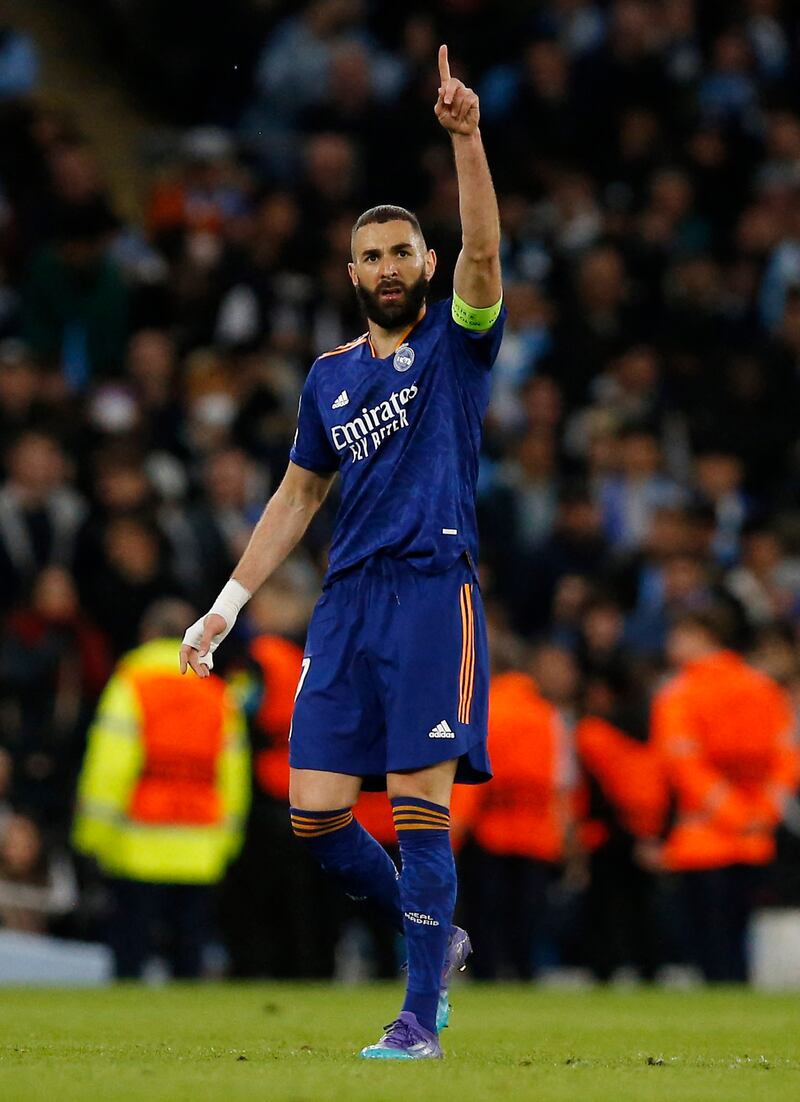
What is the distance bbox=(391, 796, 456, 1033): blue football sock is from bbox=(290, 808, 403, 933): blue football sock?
1.14 feet

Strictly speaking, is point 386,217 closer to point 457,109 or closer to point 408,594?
point 457,109

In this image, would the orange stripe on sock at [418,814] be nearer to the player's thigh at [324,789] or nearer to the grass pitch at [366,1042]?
the player's thigh at [324,789]

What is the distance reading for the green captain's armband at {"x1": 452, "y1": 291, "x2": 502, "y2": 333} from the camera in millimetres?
6570

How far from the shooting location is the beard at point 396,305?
6633 mm

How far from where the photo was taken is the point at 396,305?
6.64 metres

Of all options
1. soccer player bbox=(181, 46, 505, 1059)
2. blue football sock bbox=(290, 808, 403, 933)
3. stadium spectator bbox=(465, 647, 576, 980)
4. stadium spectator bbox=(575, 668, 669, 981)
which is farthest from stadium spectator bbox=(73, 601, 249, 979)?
soccer player bbox=(181, 46, 505, 1059)

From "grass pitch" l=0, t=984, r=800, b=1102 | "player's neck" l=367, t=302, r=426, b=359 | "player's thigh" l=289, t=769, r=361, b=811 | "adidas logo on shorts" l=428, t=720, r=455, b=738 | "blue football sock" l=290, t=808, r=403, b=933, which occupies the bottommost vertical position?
"grass pitch" l=0, t=984, r=800, b=1102

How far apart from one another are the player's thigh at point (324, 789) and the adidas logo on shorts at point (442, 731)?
1.17 feet

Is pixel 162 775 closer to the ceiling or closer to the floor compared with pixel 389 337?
closer to the floor

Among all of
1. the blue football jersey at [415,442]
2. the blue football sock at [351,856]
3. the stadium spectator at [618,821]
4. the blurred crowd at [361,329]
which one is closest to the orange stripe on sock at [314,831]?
the blue football sock at [351,856]

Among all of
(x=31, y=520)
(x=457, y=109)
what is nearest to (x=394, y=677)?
(x=457, y=109)

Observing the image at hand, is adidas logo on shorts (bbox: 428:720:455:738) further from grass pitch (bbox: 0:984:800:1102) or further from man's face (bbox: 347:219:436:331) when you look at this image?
man's face (bbox: 347:219:436:331)

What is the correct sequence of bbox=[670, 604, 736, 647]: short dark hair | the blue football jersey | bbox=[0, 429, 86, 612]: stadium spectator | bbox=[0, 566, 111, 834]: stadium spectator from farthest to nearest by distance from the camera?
bbox=[0, 429, 86, 612]: stadium spectator
bbox=[0, 566, 111, 834]: stadium spectator
bbox=[670, 604, 736, 647]: short dark hair
the blue football jersey

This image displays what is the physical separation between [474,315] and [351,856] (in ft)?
5.43
